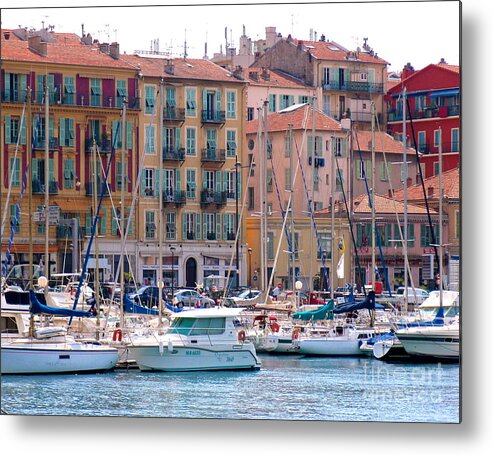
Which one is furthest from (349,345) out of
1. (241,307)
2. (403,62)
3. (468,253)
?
(468,253)

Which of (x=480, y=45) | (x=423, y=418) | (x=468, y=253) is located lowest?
(x=423, y=418)

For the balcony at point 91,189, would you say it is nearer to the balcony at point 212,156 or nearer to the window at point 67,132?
the window at point 67,132

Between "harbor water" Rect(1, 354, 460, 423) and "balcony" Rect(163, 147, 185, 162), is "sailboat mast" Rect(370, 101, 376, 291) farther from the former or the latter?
"balcony" Rect(163, 147, 185, 162)

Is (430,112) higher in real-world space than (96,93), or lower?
lower

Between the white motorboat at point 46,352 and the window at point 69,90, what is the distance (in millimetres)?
2421

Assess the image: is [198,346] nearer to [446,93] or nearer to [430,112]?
[430,112]

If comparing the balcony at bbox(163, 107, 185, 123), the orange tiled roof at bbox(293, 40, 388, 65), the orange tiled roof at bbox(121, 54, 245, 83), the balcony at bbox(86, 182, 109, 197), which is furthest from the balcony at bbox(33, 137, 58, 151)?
the orange tiled roof at bbox(293, 40, 388, 65)

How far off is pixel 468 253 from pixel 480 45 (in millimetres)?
1268

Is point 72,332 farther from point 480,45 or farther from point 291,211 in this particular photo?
point 480,45

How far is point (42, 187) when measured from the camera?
1595 cm

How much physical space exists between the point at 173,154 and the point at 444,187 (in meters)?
6.45

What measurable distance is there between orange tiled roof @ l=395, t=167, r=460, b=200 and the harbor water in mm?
1187

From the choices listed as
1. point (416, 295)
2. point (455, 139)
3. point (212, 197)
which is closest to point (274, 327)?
point (212, 197)

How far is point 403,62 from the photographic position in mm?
11570
